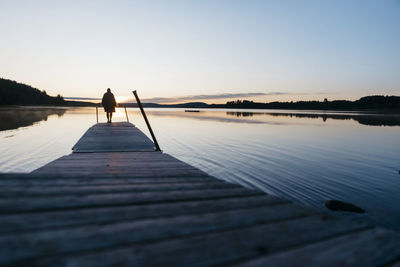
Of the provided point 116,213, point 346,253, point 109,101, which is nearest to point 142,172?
point 116,213

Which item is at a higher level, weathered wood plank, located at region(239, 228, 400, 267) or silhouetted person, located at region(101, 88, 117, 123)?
silhouetted person, located at region(101, 88, 117, 123)

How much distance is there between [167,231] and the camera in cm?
195

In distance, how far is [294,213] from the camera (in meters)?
2.56

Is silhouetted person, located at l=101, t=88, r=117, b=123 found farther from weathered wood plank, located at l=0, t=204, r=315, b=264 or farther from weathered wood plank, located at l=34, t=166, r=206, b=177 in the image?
weathered wood plank, located at l=0, t=204, r=315, b=264

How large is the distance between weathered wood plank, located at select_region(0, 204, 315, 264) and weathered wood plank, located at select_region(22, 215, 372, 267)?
84 mm

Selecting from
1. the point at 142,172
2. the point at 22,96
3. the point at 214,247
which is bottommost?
the point at 142,172

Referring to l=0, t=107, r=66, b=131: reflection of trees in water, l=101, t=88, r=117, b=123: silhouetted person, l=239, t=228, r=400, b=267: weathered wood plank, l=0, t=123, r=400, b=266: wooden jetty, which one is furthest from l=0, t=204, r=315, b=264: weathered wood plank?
l=0, t=107, r=66, b=131: reflection of trees in water

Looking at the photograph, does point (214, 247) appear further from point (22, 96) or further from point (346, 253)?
point (22, 96)

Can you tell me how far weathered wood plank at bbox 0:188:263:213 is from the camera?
7.38 feet

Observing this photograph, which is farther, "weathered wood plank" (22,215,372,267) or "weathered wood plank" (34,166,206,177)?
"weathered wood plank" (34,166,206,177)

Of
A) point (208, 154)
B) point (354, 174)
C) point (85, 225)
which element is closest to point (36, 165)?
point (208, 154)

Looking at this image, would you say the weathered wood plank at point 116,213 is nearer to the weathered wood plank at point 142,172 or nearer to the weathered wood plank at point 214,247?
the weathered wood plank at point 214,247

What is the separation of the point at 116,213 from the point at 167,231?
63 cm

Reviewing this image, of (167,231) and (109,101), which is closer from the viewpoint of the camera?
(167,231)
